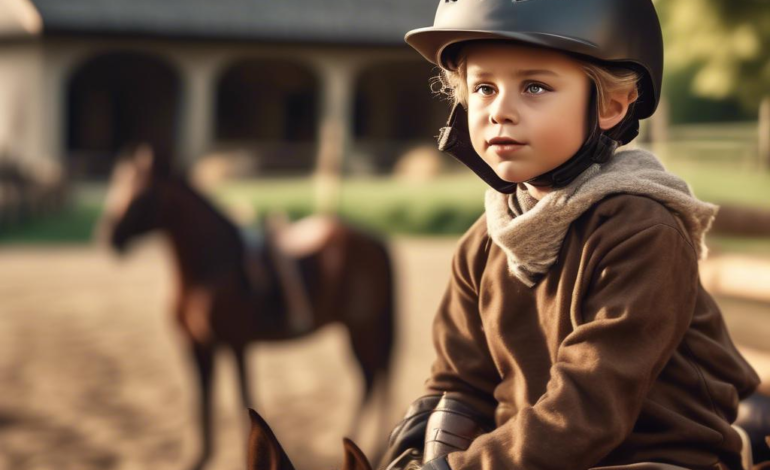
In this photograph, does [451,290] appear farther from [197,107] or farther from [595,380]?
[197,107]

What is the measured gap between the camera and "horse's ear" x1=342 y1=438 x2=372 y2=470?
5.11 ft

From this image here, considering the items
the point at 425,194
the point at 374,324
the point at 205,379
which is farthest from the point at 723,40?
the point at 425,194

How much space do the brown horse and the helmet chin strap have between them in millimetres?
4141

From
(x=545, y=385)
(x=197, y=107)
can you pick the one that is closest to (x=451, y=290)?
(x=545, y=385)

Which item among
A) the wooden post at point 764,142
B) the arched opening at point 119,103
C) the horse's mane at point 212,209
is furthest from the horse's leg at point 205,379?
the arched opening at point 119,103

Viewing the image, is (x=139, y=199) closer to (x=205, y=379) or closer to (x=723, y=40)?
(x=205, y=379)

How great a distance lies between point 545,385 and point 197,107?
22666 mm

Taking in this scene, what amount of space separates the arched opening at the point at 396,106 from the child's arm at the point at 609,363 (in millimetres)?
24400

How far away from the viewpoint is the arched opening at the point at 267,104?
25.8 m

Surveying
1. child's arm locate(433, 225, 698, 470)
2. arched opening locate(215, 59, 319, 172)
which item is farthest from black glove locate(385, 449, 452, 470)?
arched opening locate(215, 59, 319, 172)

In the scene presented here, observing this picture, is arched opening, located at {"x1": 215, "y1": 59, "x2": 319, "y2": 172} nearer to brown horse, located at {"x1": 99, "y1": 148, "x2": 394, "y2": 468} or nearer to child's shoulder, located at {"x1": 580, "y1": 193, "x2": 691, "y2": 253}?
brown horse, located at {"x1": 99, "y1": 148, "x2": 394, "y2": 468}

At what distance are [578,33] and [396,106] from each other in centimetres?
2559

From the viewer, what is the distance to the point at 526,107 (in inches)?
67.7

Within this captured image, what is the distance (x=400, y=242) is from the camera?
16.8 metres
